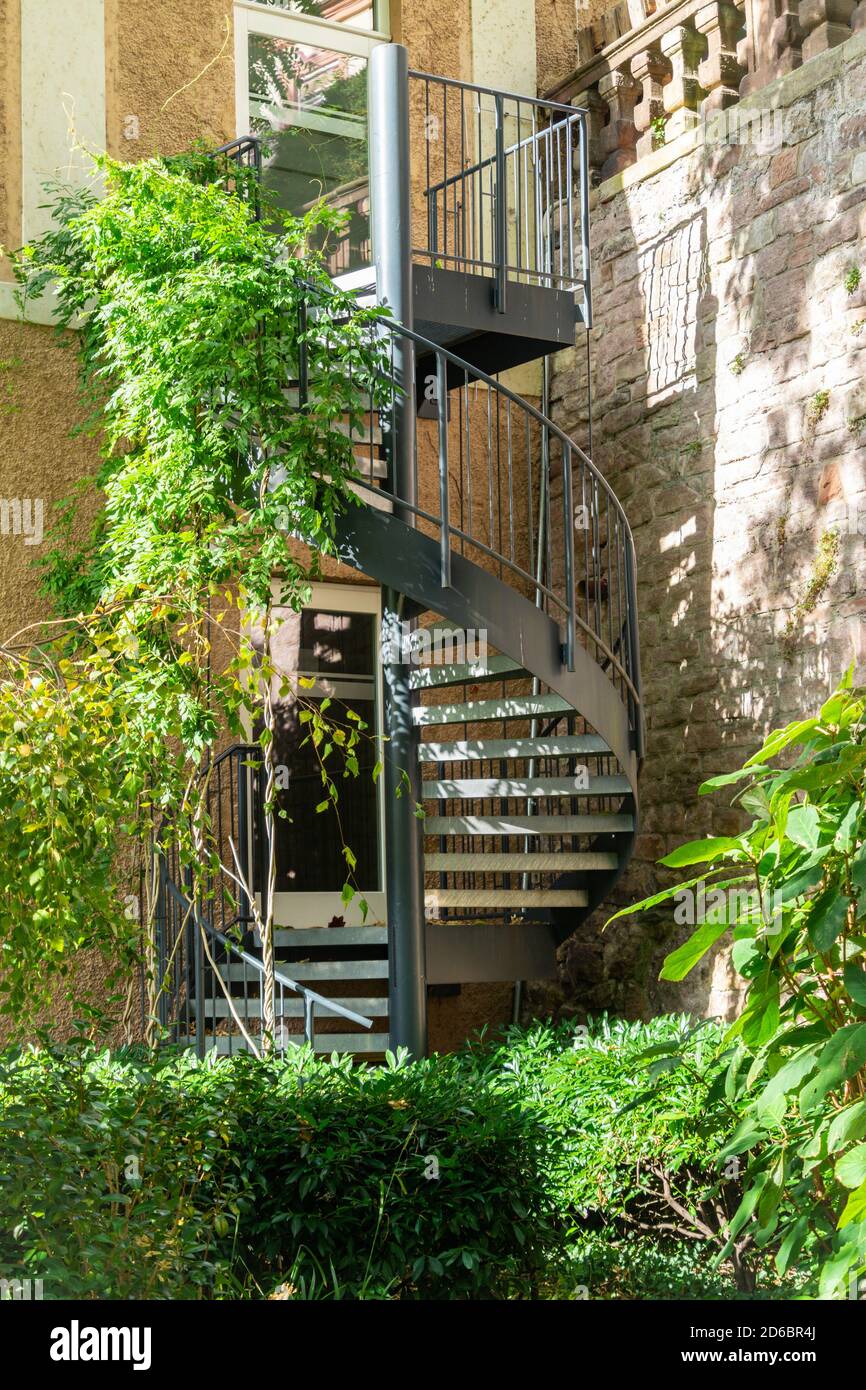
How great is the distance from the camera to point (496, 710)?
245 inches

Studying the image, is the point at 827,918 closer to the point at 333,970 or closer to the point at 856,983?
the point at 856,983

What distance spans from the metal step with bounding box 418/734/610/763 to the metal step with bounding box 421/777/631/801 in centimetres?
11

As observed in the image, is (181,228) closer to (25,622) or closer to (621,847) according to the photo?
(25,622)

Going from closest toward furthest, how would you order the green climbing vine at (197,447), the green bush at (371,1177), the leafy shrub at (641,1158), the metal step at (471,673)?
the green bush at (371,1177)
the leafy shrub at (641,1158)
the green climbing vine at (197,447)
the metal step at (471,673)

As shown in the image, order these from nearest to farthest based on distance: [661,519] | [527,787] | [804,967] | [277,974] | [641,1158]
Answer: [804,967]
[641,1158]
[277,974]
[527,787]
[661,519]

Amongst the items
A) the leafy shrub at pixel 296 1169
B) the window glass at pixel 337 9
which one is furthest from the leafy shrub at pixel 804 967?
the window glass at pixel 337 9

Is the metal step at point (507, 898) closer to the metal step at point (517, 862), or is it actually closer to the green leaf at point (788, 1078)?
the metal step at point (517, 862)

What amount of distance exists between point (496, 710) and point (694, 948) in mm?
3606

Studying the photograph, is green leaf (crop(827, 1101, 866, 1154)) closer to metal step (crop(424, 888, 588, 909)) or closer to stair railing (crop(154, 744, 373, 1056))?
stair railing (crop(154, 744, 373, 1056))

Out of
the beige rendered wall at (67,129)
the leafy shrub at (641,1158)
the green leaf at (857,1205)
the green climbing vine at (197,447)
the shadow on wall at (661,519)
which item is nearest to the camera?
the green leaf at (857,1205)

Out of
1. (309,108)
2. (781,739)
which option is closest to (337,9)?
(309,108)

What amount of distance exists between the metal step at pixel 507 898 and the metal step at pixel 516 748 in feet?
1.88

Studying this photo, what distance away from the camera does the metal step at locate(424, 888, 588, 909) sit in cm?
628

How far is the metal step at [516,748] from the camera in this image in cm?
608
